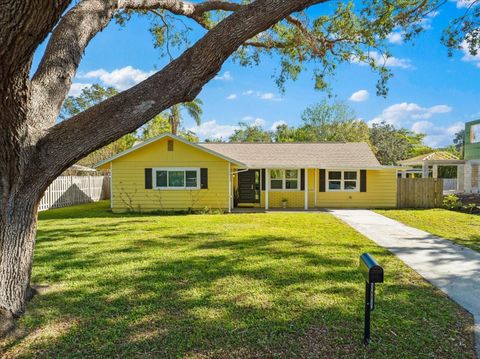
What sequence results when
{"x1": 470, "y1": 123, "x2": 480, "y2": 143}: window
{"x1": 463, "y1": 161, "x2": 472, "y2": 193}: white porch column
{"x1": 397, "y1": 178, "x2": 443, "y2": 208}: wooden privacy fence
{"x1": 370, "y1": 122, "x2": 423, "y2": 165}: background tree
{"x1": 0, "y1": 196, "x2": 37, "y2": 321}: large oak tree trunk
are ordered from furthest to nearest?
1. {"x1": 370, "y1": 122, "x2": 423, "y2": 165}: background tree
2. {"x1": 463, "y1": 161, "x2": 472, "y2": 193}: white porch column
3. {"x1": 470, "y1": 123, "x2": 480, "y2": 143}: window
4. {"x1": 397, "y1": 178, "x2": 443, "y2": 208}: wooden privacy fence
5. {"x1": 0, "y1": 196, "x2": 37, "y2": 321}: large oak tree trunk

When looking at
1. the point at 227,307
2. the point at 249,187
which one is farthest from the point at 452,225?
the point at 227,307

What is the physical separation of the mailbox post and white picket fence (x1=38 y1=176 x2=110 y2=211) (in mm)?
15967

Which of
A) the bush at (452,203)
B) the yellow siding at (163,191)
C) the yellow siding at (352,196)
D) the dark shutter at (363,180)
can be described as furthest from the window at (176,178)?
the bush at (452,203)

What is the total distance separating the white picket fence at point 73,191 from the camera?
16406 mm

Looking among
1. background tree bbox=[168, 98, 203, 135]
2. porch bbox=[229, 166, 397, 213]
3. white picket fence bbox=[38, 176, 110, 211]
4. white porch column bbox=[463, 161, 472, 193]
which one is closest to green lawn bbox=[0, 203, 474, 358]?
porch bbox=[229, 166, 397, 213]

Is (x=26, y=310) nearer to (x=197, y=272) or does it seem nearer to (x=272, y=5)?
(x=197, y=272)

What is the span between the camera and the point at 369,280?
2.97m

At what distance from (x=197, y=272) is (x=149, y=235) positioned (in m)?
4.07

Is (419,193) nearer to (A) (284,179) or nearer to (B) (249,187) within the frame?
(A) (284,179)

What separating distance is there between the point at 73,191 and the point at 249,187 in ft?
35.6

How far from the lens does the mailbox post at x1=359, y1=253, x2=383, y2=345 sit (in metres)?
2.93

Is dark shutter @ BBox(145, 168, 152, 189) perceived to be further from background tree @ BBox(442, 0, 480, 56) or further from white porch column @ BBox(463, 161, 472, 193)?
white porch column @ BBox(463, 161, 472, 193)

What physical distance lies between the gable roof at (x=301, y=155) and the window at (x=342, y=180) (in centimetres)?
61

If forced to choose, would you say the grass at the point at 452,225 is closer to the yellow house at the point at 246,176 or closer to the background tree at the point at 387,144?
the yellow house at the point at 246,176
